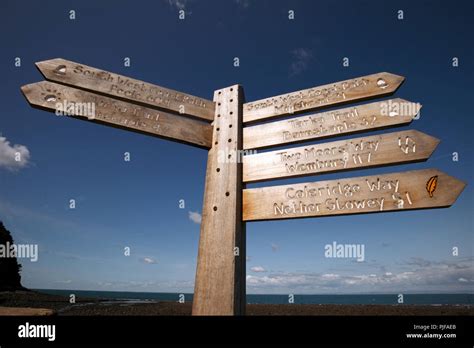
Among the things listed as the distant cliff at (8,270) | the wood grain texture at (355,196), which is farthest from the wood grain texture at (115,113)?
the distant cliff at (8,270)

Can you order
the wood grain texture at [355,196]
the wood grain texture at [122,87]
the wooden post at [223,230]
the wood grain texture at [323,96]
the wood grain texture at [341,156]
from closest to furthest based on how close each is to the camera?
the wood grain texture at [355,196] < the wood grain texture at [341,156] < the wooden post at [223,230] < the wood grain texture at [323,96] < the wood grain texture at [122,87]

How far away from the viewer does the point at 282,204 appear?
3436 mm

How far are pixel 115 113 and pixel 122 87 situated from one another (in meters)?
0.44

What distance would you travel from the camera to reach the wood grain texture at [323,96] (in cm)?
362

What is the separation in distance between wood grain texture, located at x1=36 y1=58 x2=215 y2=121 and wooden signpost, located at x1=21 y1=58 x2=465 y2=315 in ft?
0.04

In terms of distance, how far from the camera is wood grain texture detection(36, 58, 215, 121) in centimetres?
384

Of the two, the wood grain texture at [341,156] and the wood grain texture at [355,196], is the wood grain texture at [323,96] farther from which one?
the wood grain texture at [355,196]

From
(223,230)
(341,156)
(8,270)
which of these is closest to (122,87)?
(223,230)

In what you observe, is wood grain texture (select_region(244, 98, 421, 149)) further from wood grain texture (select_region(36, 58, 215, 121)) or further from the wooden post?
wood grain texture (select_region(36, 58, 215, 121))

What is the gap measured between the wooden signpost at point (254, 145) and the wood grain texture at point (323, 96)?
13 millimetres

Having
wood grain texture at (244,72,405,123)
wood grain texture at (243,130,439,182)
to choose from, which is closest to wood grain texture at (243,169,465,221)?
wood grain texture at (243,130,439,182)

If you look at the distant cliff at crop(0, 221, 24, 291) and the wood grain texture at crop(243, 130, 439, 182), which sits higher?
the wood grain texture at crop(243, 130, 439, 182)
